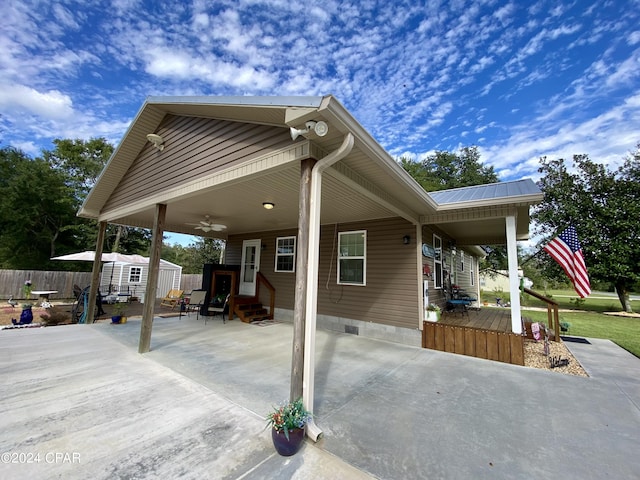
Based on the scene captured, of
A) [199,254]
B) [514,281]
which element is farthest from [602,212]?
[199,254]

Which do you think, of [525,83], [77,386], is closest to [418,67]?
[525,83]

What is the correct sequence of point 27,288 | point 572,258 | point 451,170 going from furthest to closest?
point 451,170 → point 27,288 → point 572,258

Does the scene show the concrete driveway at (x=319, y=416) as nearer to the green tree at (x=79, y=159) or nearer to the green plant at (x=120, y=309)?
the green plant at (x=120, y=309)

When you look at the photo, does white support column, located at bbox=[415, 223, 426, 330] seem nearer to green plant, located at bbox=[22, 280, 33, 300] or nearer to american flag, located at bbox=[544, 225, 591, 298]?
american flag, located at bbox=[544, 225, 591, 298]

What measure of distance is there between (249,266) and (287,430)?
23.8 feet

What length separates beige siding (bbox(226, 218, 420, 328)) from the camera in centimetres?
571

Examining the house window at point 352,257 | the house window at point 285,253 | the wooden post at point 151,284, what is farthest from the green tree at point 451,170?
the wooden post at point 151,284

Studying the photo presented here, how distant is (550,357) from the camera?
15.9 ft

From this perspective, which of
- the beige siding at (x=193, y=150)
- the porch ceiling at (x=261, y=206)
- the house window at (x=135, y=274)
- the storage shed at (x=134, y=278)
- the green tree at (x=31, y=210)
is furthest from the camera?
the green tree at (x=31, y=210)

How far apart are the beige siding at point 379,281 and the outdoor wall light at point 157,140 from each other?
409 cm

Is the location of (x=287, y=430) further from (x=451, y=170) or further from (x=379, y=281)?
(x=451, y=170)

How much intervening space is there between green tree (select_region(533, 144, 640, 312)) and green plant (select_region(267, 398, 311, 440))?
17.5 metres

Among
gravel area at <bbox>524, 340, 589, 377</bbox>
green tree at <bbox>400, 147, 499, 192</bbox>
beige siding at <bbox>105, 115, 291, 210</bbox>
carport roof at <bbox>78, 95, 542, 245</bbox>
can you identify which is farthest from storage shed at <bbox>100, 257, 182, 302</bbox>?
green tree at <bbox>400, 147, 499, 192</bbox>

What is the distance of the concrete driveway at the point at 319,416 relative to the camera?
1972mm
